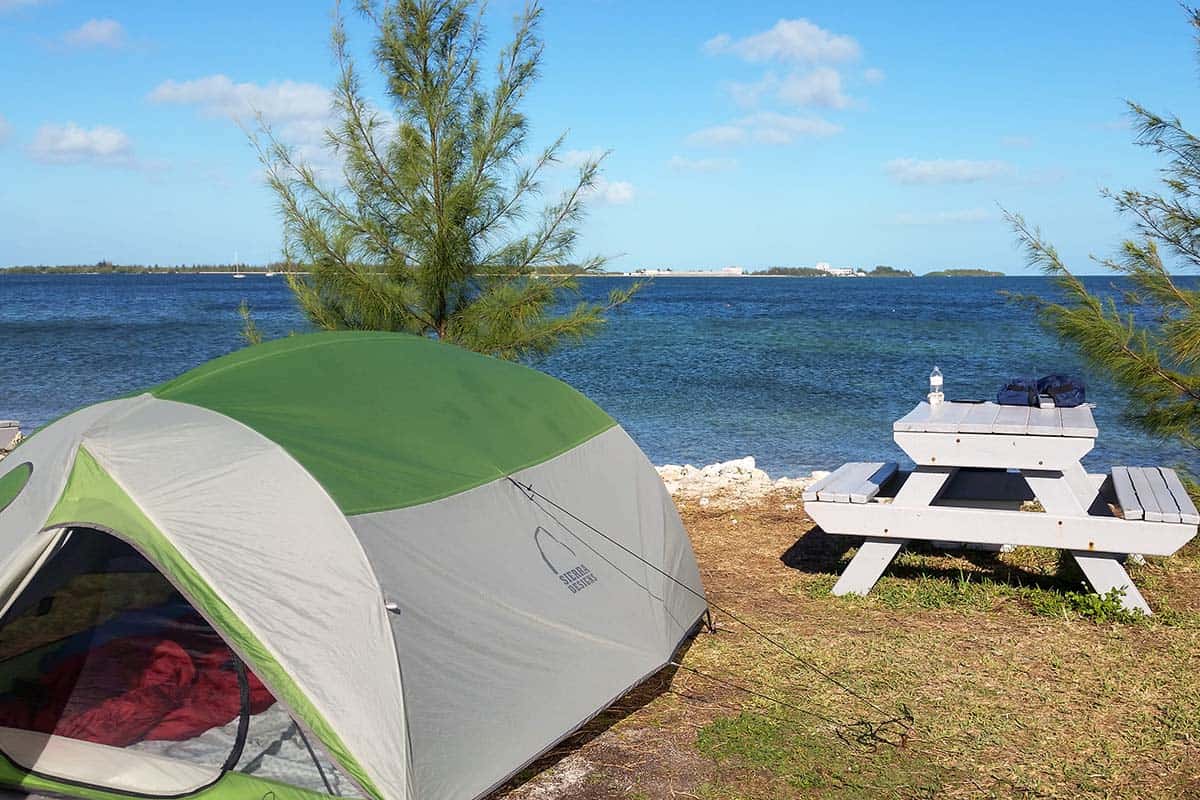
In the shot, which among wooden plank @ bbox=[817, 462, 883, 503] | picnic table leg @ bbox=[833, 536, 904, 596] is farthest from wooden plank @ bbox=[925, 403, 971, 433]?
picnic table leg @ bbox=[833, 536, 904, 596]

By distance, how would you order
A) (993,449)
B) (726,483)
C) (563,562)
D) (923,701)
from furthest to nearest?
(726,483) → (993,449) → (923,701) → (563,562)

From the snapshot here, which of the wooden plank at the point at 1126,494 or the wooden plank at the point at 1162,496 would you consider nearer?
the wooden plank at the point at 1162,496

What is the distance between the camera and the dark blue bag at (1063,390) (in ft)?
23.6

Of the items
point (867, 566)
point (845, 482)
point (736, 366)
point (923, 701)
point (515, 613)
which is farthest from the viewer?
point (736, 366)

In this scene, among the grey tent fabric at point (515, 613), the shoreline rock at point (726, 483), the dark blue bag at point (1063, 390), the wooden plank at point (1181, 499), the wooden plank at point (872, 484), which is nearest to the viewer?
the grey tent fabric at point (515, 613)

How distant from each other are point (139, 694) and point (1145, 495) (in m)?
5.76

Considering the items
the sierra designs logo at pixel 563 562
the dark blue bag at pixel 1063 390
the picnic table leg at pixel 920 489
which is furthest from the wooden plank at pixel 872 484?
the sierra designs logo at pixel 563 562

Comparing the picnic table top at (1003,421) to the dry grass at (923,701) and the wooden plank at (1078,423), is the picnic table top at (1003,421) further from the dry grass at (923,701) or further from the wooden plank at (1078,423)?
the dry grass at (923,701)

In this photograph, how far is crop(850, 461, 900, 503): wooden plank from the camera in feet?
21.4

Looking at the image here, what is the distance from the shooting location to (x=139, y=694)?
4602 mm

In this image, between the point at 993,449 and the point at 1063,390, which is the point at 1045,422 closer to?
the point at 993,449

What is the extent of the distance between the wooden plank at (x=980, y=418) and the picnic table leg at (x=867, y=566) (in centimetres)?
88

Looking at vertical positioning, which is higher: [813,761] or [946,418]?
[946,418]

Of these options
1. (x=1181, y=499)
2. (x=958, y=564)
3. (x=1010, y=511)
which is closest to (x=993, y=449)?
(x=1010, y=511)
